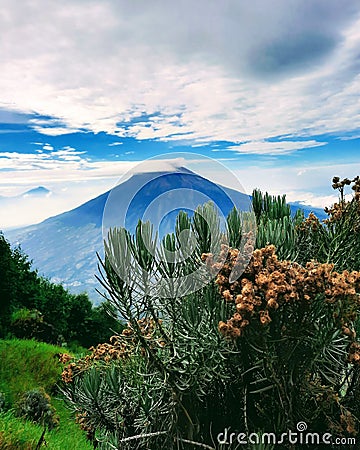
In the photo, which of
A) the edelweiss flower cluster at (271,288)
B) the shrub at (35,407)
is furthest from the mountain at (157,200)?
the shrub at (35,407)

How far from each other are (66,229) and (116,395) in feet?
293

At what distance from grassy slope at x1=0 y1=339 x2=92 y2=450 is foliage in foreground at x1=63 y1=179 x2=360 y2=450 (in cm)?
214

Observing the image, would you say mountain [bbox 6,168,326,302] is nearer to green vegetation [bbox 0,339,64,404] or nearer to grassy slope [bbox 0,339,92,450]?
grassy slope [bbox 0,339,92,450]

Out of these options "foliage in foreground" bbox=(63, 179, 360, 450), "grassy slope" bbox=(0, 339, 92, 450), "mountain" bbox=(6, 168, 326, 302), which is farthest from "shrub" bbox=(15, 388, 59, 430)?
"mountain" bbox=(6, 168, 326, 302)

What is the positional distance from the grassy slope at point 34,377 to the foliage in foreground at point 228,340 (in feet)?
7.01

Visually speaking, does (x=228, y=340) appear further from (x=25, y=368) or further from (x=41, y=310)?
(x=41, y=310)

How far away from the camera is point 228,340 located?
2.34 m

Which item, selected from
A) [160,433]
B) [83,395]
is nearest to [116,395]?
[83,395]

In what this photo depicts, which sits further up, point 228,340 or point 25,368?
point 228,340

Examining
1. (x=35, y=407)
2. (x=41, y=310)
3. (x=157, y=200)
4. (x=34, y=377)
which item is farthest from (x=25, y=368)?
(x=157, y=200)

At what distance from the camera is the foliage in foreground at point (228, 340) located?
214 centimetres

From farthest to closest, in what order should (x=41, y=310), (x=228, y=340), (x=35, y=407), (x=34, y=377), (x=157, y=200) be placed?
(x=41, y=310) < (x=34, y=377) < (x=35, y=407) < (x=157, y=200) < (x=228, y=340)

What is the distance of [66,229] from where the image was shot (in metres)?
89.7

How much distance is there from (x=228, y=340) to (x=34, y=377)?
19.6 feet
